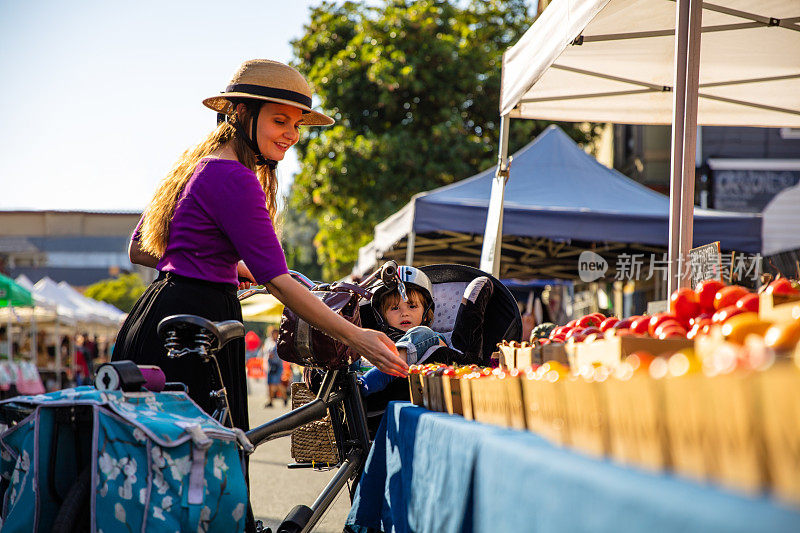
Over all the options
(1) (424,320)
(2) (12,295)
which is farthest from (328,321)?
(2) (12,295)

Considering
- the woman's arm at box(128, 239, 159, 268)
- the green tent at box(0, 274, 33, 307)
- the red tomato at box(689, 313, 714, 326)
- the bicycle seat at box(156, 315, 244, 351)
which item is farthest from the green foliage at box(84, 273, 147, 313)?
the red tomato at box(689, 313, 714, 326)

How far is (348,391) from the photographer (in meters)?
3.59

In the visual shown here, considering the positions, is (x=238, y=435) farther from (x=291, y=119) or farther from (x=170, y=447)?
(x=291, y=119)

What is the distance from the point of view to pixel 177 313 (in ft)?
9.38

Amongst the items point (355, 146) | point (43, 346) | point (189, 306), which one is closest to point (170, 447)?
point (189, 306)

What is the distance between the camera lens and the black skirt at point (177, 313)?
113 inches

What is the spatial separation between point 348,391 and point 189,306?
3.07ft

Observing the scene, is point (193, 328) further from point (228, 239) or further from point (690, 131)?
point (690, 131)

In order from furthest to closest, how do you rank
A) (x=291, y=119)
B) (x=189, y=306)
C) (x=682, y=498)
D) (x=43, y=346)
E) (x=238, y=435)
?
(x=43, y=346) < (x=291, y=119) < (x=189, y=306) < (x=238, y=435) < (x=682, y=498)

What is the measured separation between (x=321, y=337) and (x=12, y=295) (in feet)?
46.7

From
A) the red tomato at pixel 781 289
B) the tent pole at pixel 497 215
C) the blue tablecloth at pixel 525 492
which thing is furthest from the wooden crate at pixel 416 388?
the tent pole at pixel 497 215

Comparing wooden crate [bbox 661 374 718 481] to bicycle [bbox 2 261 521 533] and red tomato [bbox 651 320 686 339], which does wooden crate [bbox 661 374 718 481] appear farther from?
bicycle [bbox 2 261 521 533]

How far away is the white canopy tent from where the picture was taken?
4.71 meters

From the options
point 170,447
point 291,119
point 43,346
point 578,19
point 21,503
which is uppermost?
point 578,19
